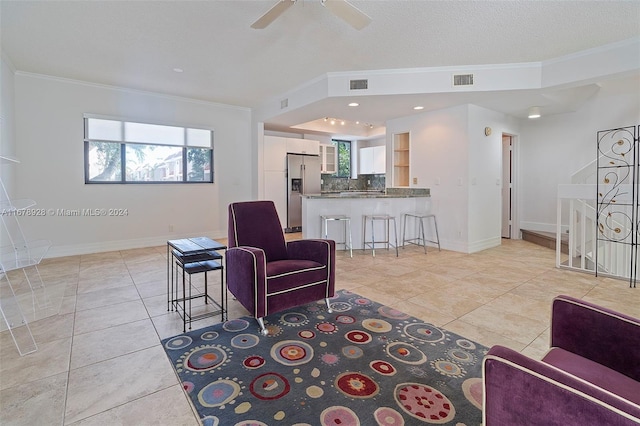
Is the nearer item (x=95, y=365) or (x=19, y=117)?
(x=95, y=365)

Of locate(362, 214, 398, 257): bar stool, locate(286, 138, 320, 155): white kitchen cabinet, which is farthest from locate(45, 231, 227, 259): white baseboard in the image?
locate(362, 214, 398, 257): bar stool

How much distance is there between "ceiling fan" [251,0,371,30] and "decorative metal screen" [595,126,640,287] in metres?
3.13

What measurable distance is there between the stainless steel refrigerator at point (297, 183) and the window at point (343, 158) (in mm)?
1699

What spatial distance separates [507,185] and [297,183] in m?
4.65

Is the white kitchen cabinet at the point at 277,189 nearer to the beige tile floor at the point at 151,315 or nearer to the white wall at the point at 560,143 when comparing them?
the beige tile floor at the point at 151,315

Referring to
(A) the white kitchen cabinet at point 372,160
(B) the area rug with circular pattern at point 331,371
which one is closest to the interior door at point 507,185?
(A) the white kitchen cabinet at point 372,160

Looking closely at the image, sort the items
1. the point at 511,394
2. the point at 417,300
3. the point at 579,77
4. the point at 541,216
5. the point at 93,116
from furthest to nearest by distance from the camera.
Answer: the point at 541,216 → the point at 93,116 → the point at 579,77 → the point at 417,300 → the point at 511,394

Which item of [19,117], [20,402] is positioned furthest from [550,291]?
[19,117]

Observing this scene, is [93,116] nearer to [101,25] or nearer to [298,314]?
[101,25]

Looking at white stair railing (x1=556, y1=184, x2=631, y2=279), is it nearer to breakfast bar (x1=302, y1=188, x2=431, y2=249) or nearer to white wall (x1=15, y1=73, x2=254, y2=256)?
breakfast bar (x1=302, y1=188, x2=431, y2=249)

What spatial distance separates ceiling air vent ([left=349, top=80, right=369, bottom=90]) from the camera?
4.45 metres

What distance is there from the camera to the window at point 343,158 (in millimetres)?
9258

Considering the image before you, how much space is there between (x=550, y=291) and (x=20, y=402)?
14.3ft

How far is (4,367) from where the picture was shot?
1.96 m
